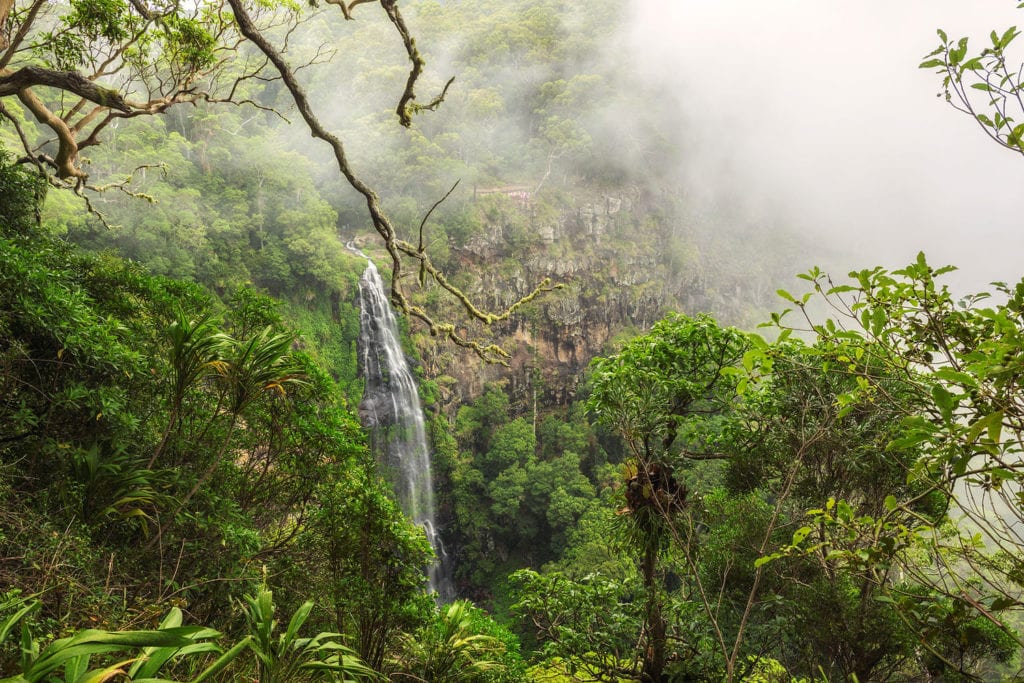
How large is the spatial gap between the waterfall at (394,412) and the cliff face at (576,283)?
245 centimetres

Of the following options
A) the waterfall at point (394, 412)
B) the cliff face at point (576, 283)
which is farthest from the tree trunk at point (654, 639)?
the cliff face at point (576, 283)

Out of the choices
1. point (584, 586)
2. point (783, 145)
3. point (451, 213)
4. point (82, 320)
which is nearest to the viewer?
point (82, 320)

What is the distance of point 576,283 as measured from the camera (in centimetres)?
3422

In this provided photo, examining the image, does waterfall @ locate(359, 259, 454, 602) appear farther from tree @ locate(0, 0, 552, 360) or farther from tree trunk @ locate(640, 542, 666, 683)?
tree trunk @ locate(640, 542, 666, 683)

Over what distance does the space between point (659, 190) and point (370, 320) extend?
103 ft

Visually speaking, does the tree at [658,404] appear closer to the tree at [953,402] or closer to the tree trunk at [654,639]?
the tree trunk at [654,639]

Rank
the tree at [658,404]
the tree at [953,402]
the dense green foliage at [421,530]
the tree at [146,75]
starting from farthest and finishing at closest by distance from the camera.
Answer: the tree at [658,404] < the tree at [146,75] < the dense green foliage at [421,530] < the tree at [953,402]

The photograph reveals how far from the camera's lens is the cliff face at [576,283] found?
3002cm

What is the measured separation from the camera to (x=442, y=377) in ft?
84.0

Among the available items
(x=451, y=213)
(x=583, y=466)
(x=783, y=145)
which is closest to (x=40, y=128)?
(x=451, y=213)

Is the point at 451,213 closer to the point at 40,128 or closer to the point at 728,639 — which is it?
the point at 40,128

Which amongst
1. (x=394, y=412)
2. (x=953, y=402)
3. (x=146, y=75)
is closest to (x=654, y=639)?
(x=953, y=402)

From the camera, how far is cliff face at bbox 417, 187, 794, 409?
30.0 meters

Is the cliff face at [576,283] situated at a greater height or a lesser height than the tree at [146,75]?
greater
